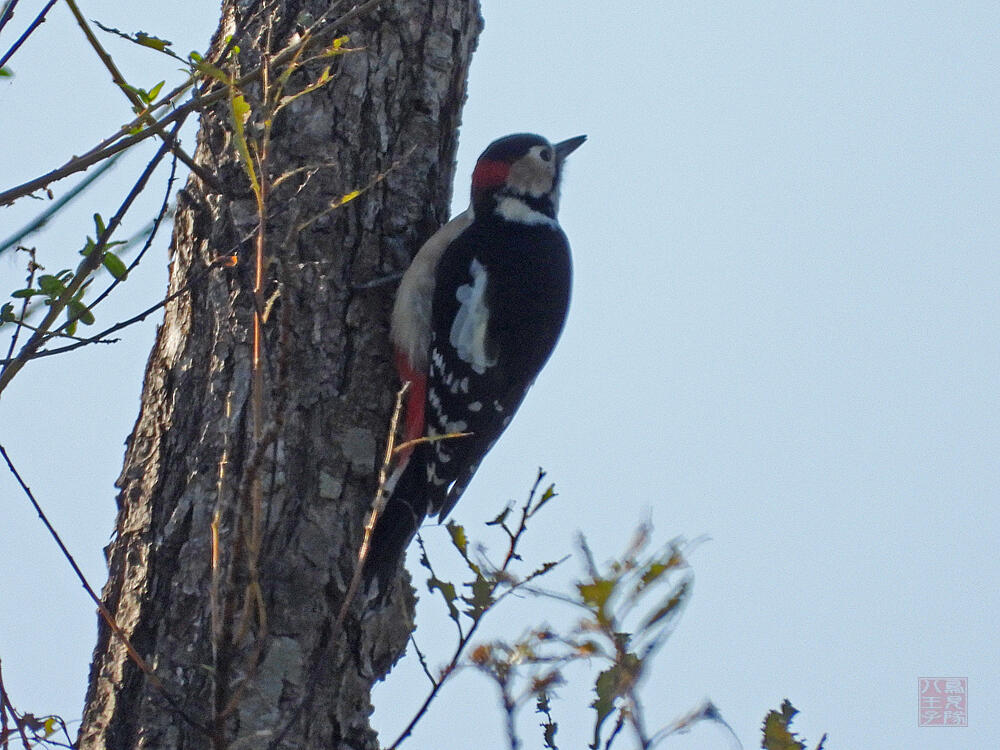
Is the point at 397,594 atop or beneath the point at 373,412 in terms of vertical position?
beneath

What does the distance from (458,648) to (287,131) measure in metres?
1.59

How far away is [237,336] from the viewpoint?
2607mm

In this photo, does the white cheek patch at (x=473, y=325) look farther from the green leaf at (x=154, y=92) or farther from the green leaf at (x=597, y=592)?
the green leaf at (x=597, y=592)

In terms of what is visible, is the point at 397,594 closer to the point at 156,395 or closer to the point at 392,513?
the point at 392,513

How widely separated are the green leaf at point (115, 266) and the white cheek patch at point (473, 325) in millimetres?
1124

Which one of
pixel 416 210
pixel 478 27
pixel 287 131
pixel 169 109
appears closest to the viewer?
pixel 169 109

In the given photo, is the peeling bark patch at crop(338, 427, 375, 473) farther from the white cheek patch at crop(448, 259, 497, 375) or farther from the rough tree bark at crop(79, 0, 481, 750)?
the white cheek patch at crop(448, 259, 497, 375)

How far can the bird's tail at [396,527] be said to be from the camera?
9.00 ft

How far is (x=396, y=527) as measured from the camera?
2902 mm

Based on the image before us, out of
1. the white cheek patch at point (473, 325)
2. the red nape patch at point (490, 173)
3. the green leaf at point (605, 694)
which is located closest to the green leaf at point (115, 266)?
the white cheek patch at point (473, 325)

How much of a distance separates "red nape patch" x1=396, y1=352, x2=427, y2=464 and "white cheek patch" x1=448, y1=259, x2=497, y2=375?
155 millimetres

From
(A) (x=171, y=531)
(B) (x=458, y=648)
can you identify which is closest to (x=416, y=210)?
(A) (x=171, y=531)

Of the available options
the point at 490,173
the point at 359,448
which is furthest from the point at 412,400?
the point at 490,173

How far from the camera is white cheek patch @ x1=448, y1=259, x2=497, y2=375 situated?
10.6 feet
